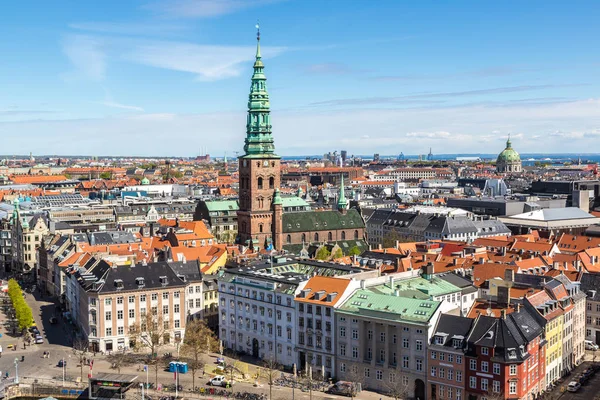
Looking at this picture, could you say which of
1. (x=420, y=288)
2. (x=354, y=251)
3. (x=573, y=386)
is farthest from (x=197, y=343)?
(x=354, y=251)

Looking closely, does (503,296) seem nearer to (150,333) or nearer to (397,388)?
(397,388)

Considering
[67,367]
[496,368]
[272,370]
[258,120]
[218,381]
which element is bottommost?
[67,367]

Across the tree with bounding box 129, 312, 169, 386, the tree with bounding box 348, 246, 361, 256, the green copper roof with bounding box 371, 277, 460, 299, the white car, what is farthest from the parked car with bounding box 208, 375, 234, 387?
the tree with bounding box 348, 246, 361, 256

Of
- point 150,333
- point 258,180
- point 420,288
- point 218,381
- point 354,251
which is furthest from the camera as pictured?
point 354,251

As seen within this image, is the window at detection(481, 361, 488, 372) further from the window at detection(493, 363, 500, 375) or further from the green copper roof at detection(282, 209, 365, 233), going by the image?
the green copper roof at detection(282, 209, 365, 233)

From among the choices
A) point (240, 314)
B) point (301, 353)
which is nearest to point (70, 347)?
point (240, 314)

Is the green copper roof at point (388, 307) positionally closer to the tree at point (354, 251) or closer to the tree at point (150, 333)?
the tree at point (150, 333)

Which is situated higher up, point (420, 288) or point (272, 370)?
point (420, 288)
